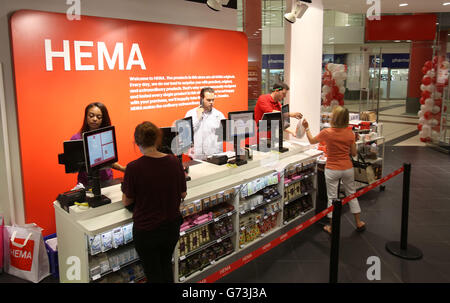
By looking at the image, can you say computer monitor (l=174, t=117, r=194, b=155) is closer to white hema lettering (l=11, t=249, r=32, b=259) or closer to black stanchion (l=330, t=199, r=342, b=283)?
black stanchion (l=330, t=199, r=342, b=283)

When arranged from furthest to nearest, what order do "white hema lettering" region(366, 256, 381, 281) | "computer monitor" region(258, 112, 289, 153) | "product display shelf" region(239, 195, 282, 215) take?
"computer monitor" region(258, 112, 289, 153), "product display shelf" region(239, 195, 282, 215), "white hema lettering" region(366, 256, 381, 281)

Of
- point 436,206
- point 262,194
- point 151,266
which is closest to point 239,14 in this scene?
point 262,194

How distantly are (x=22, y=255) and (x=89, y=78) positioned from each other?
2398 millimetres

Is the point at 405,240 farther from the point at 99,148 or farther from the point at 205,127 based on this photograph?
the point at 99,148

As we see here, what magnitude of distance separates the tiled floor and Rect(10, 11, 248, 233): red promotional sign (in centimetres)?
147

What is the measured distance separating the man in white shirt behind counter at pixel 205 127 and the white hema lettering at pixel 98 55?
1.28 meters

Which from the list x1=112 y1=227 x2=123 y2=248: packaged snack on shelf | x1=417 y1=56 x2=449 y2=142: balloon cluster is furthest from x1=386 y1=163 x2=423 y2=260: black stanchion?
x1=417 y1=56 x2=449 y2=142: balloon cluster

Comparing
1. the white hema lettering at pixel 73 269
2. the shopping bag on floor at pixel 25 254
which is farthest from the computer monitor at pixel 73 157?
the shopping bag on floor at pixel 25 254

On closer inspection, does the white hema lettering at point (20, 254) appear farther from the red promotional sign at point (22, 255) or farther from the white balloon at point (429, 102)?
the white balloon at point (429, 102)

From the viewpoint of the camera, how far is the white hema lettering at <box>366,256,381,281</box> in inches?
159

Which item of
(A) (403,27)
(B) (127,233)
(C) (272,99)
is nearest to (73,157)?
(B) (127,233)

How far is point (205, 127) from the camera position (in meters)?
5.12

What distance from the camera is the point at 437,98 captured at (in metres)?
10.7

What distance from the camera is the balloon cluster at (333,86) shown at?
10188 mm
